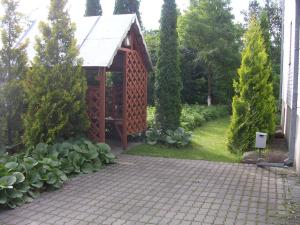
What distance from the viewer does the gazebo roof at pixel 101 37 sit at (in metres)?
8.61

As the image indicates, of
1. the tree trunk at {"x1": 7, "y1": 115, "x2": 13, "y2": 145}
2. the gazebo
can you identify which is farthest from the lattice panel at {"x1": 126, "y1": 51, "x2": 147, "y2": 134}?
the tree trunk at {"x1": 7, "y1": 115, "x2": 13, "y2": 145}

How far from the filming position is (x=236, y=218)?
479 cm

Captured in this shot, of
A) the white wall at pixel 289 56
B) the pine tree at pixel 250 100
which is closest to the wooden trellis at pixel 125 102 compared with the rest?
the pine tree at pixel 250 100

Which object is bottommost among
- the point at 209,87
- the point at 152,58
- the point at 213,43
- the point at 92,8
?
the point at 209,87

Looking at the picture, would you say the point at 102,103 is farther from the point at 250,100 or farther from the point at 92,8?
the point at 92,8

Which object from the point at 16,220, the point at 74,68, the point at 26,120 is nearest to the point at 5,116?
the point at 26,120

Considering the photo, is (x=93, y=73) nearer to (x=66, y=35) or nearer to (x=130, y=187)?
(x=66, y=35)

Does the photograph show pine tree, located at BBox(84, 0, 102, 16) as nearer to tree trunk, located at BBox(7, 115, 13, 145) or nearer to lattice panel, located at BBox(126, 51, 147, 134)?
lattice panel, located at BBox(126, 51, 147, 134)

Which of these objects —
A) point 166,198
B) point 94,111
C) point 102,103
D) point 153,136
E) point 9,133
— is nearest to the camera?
point 166,198

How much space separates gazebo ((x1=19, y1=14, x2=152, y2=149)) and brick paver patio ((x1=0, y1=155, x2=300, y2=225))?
2.03 meters

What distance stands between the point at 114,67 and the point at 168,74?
5.63ft

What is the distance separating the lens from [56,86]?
7.96 metres

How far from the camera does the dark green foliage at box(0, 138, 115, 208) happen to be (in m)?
5.38

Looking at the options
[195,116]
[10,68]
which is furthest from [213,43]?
[10,68]
